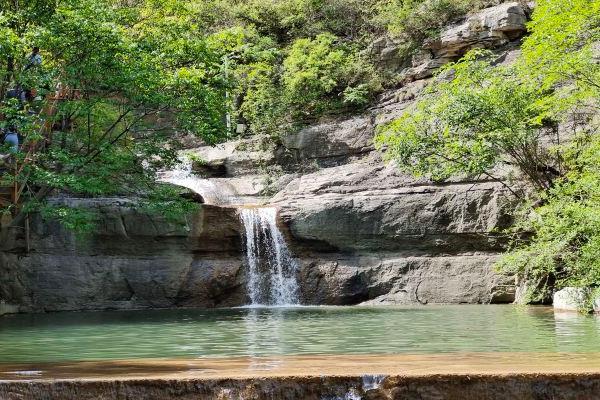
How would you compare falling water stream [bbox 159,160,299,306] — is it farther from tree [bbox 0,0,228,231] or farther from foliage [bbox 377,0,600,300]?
foliage [bbox 377,0,600,300]

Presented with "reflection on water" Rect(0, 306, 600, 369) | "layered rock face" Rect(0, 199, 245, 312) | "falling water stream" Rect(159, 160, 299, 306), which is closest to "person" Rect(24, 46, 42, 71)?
"layered rock face" Rect(0, 199, 245, 312)

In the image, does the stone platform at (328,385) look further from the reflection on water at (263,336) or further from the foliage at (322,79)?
the foliage at (322,79)

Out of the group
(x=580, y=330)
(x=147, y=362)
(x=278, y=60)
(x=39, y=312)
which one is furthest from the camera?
(x=278, y=60)

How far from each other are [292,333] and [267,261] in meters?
10.8

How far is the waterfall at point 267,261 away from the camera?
23656 millimetres

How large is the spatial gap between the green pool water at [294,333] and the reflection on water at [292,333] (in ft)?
0.05

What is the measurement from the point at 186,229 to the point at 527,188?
10.4m

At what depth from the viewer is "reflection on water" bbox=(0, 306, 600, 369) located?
1020 centimetres

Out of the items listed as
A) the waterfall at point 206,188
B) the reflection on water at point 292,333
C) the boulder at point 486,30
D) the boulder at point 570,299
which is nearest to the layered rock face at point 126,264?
the reflection on water at point 292,333

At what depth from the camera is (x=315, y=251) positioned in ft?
79.5

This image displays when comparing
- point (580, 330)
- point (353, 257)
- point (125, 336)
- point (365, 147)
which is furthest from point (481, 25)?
point (125, 336)

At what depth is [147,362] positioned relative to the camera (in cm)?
862

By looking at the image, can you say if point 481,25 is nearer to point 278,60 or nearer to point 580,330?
point 278,60

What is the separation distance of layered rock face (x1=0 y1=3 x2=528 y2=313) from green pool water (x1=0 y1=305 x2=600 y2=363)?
260 cm
